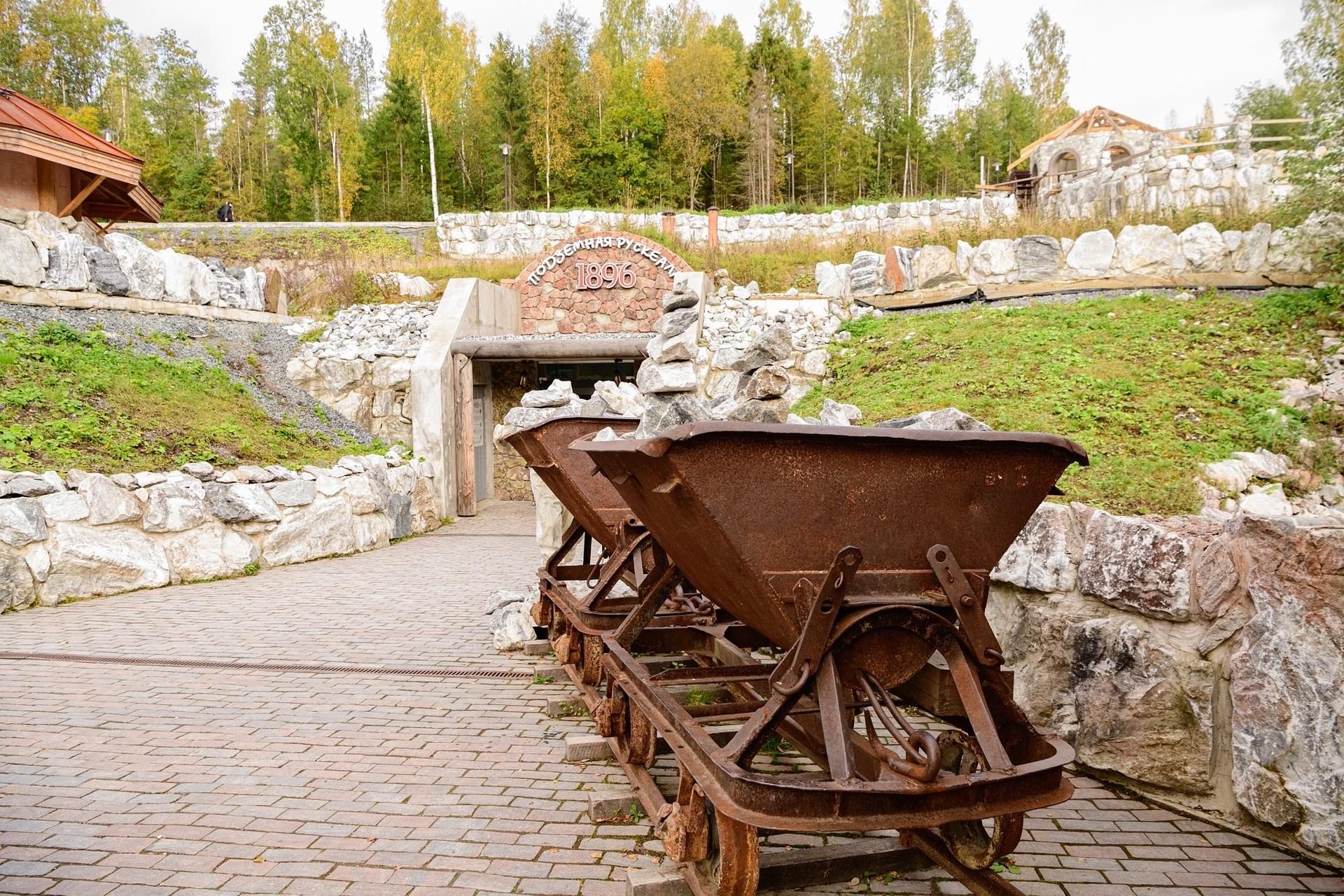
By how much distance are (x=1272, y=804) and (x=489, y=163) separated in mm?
37564

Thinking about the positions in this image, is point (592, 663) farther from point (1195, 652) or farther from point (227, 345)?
point (227, 345)

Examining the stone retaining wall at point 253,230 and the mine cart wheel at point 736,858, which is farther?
the stone retaining wall at point 253,230

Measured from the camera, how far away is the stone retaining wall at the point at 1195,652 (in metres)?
2.92

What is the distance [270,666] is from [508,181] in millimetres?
30655

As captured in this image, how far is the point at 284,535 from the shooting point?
9578 mm

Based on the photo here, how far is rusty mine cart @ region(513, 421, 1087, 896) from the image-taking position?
225cm

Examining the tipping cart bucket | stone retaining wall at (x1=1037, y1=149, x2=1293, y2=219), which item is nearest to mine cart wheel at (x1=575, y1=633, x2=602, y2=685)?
the tipping cart bucket

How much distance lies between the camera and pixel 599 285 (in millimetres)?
16219

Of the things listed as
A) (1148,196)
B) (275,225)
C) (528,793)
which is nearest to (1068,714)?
(528,793)

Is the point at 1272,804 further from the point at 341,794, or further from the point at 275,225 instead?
the point at 275,225

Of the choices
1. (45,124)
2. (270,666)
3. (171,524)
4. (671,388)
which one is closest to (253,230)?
(45,124)

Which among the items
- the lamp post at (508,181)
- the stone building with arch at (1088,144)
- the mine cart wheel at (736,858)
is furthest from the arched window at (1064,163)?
the mine cart wheel at (736,858)

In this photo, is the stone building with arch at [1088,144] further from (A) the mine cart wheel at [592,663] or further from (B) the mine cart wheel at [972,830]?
(B) the mine cart wheel at [972,830]

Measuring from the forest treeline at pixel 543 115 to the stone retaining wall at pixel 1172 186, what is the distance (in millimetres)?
11621
